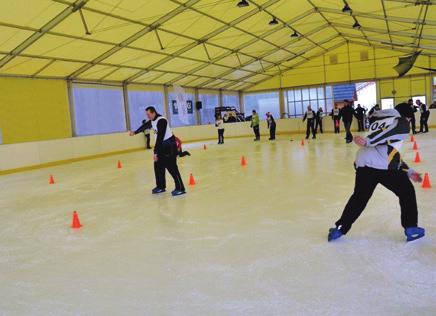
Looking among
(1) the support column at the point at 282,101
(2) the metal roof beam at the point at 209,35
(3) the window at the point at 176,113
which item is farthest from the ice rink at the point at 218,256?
(1) the support column at the point at 282,101

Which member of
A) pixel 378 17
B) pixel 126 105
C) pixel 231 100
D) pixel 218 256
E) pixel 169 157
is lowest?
pixel 218 256

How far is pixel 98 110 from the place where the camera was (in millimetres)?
17312

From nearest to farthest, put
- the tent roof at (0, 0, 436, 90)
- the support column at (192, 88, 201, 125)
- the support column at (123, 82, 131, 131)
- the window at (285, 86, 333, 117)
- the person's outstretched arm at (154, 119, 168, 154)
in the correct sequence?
the person's outstretched arm at (154, 119, 168, 154) → the tent roof at (0, 0, 436, 90) → the support column at (123, 82, 131, 131) → the support column at (192, 88, 201, 125) → the window at (285, 86, 333, 117)

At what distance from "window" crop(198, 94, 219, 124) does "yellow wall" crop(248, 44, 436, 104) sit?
441 cm

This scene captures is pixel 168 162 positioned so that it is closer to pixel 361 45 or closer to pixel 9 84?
pixel 9 84

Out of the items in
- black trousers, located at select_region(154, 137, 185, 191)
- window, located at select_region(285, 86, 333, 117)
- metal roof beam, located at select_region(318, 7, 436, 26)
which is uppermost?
metal roof beam, located at select_region(318, 7, 436, 26)

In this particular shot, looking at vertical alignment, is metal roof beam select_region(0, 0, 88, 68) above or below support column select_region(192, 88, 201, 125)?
above

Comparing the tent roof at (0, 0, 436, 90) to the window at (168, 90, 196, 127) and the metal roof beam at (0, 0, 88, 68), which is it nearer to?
the metal roof beam at (0, 0, 88, 68)

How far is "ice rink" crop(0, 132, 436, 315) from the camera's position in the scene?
2512 mm

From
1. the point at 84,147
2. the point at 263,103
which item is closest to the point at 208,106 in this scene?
the point at 263,103

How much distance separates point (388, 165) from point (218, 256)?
1523 mm

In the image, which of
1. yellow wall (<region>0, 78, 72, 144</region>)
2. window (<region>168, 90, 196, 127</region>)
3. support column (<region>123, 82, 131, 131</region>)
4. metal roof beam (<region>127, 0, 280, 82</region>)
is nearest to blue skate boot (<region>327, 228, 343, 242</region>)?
metal roof beam (<region>127, 0, 280, 82</region>)

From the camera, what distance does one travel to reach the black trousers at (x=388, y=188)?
128 inches

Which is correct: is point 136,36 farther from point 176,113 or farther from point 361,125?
point 361,125
